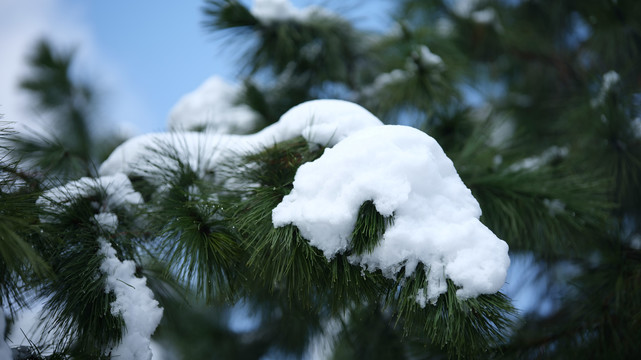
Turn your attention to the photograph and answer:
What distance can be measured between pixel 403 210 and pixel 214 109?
1.10 m

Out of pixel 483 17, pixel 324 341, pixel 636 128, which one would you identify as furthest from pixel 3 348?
pixel 483 17

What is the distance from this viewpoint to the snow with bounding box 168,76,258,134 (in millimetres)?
1488

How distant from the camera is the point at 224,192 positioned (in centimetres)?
84

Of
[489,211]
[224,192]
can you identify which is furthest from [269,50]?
[489,211]

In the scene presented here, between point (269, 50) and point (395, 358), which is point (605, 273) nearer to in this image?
point (395, 358)

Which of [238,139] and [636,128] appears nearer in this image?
[238,139]

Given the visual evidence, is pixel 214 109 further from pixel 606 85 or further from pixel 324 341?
pixel 606 85

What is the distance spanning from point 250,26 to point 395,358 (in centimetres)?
102

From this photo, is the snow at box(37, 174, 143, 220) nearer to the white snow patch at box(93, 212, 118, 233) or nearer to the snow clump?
the white snow patch at box(93, 212, 118, 233)

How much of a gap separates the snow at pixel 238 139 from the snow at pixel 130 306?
7.5 inches

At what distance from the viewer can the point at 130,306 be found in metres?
0.75

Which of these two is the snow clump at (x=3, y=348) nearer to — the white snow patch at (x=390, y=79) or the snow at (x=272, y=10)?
the snow at (x=272, y=10)

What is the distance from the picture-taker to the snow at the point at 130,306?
0.73 meters

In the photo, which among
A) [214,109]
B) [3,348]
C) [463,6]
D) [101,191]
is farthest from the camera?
[463,6]
